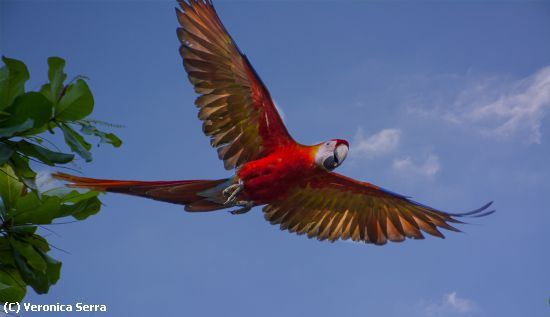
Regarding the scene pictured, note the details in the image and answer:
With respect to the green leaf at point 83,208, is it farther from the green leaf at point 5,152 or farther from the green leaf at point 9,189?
the green leaf at point 5,152

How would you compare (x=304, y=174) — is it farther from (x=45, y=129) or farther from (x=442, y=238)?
(x=45, y=129)

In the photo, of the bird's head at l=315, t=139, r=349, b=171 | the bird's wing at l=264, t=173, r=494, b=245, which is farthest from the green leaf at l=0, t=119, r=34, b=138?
the bird's wing at l=264, t=173, r=494, b=245

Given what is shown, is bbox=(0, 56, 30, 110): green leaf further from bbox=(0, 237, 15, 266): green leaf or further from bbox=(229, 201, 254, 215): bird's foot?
bbox=(229, 201, 254, 215): bird's foot

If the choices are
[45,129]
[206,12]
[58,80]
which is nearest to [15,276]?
[45,129]

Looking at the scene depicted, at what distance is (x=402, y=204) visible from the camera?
3.88 m

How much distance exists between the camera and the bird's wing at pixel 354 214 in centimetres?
370

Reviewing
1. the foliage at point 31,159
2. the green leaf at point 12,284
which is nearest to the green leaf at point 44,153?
the foliage at point 31,159

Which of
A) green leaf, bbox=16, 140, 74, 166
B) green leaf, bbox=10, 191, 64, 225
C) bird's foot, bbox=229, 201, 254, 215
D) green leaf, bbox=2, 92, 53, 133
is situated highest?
bird's foot, bbox=229, 201, 254, 215

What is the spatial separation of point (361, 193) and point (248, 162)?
985mm

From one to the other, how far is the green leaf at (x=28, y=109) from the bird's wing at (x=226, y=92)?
1371 mm

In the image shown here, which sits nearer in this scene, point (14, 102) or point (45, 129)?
point (14, 102)

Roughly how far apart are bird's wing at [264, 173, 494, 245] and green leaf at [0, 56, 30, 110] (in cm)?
202

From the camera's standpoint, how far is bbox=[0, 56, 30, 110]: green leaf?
182 centimetres

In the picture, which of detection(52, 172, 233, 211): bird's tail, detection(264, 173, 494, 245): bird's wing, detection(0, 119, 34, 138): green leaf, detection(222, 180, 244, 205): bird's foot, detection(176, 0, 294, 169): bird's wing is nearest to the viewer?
detection(0, 119, 34, 138): green leaf
